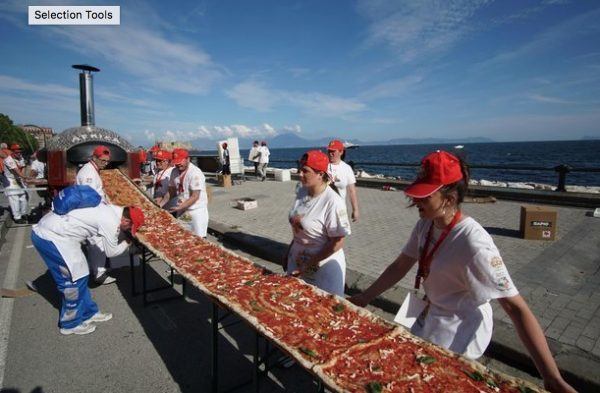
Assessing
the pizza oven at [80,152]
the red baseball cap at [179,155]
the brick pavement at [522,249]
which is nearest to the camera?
the brick pavement at [522,249]

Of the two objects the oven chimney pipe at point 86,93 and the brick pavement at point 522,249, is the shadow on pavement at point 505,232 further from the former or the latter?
the oven chimney pipe at point 86,93

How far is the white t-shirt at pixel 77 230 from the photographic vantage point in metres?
4.07

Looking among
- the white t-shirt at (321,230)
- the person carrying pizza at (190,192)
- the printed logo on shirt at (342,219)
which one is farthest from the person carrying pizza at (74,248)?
the printed logo on shirt at (342,219)

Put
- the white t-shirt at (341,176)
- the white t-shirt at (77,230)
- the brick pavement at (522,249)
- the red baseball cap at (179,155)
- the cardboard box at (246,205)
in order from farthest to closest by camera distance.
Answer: the cardboard box at (246,205) < the white t-shirt at (341,176) < the red baseball cap at (179,155) < the brick pavement at (522,249) < the white t-shirt at (77,230)

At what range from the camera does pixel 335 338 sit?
7.77 feet

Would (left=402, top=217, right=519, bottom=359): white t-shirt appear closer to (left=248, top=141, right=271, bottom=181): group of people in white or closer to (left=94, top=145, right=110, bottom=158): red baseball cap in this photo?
(left=94, top=145, right=110, bottom=158): red baseball cap

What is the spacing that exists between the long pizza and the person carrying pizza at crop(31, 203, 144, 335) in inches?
44.0

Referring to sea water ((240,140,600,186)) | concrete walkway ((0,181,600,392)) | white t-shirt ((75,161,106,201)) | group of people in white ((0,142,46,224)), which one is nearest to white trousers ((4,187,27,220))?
group of people in white ((0,142,46,224))

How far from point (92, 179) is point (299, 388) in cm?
538

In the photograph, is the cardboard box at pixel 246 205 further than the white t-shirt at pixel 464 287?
Yes

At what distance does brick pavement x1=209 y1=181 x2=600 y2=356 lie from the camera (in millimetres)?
4176

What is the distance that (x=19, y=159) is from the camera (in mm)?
12594

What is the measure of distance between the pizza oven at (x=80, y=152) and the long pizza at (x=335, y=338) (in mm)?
8336

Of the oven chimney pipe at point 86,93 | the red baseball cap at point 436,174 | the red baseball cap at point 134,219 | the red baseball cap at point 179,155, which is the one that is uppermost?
the oven chimney pipe at point 86,93
